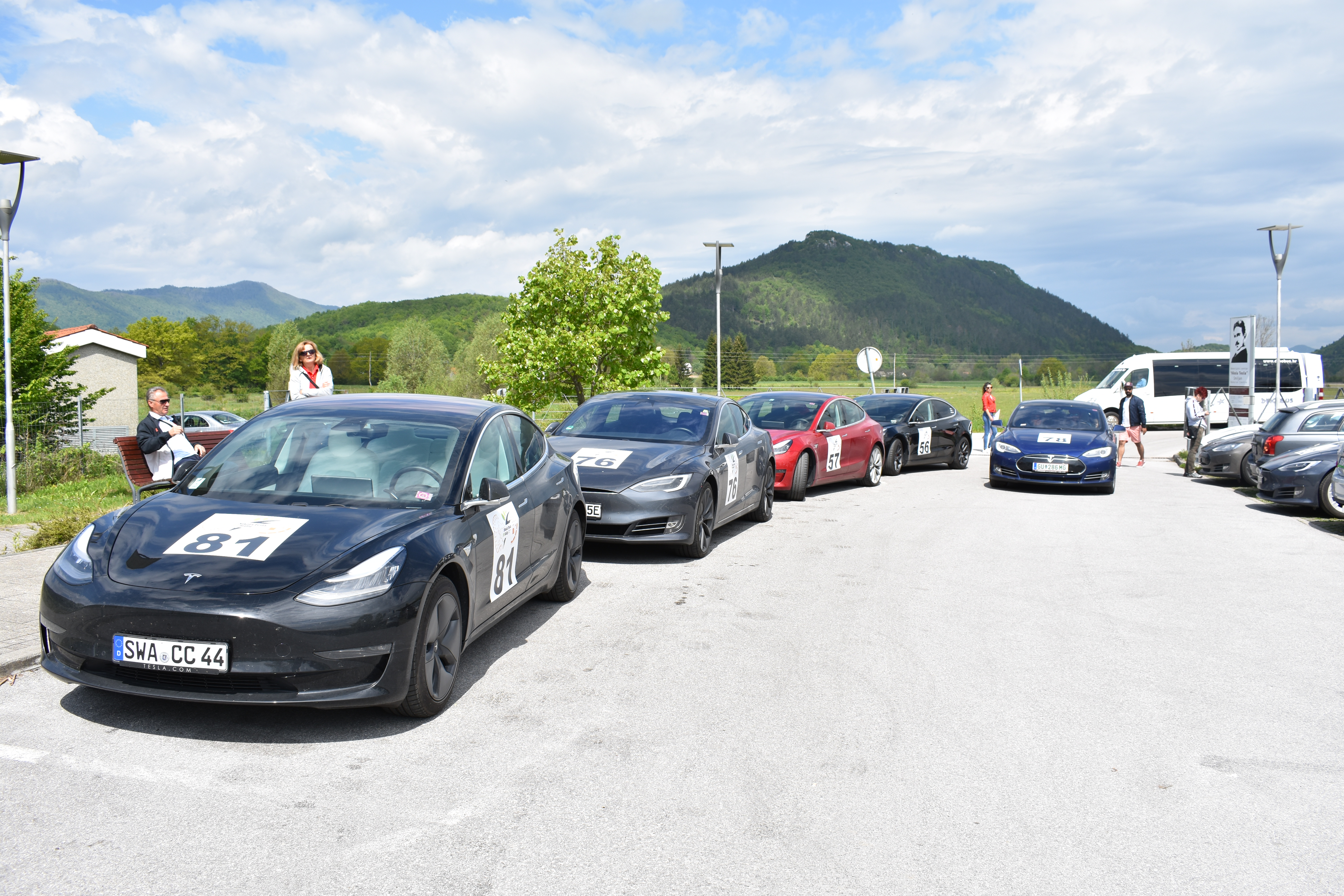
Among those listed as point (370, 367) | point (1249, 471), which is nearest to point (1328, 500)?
point (1249, 471)

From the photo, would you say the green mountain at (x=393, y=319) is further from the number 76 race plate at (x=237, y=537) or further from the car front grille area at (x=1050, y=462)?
the number 76 race plate at (x=237, y=537)

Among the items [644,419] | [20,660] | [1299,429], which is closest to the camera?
[20,660]

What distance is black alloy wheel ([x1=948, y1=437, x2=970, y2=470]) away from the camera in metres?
20.7

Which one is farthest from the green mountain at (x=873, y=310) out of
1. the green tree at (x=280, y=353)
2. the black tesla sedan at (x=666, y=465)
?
the black tesla sedan at (x=666, y=465)

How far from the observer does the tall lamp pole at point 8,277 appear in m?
11.5

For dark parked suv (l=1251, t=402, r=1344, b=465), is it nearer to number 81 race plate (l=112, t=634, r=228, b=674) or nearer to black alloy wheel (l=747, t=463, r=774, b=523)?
black alloy wheel (l=747, t=463, r=774, b=523)

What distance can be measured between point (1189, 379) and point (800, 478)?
30.2 meters

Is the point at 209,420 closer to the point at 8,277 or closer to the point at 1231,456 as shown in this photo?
the point at 8,277

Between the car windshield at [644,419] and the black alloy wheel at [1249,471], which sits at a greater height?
the car windshield at [644,419]

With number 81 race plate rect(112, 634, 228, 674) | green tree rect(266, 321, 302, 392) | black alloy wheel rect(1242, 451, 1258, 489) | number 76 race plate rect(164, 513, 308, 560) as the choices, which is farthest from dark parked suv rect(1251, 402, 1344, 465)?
green tree rect(266, 321, 302, 392)

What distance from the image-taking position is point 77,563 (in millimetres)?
4516

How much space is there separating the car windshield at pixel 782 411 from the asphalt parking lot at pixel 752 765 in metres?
7.15

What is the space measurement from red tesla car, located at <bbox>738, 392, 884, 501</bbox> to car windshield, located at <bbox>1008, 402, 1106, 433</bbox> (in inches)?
115

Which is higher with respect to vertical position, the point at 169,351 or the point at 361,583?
the point at 169,351
